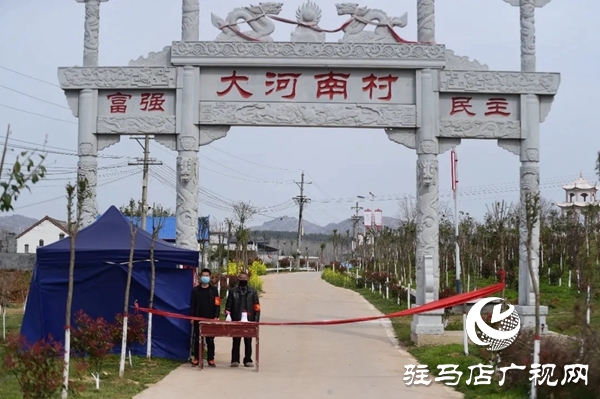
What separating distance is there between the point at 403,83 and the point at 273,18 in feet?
7.67

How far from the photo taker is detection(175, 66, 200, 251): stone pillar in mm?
13398

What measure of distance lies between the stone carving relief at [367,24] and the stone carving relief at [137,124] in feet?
10.2

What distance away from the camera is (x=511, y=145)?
1372cm

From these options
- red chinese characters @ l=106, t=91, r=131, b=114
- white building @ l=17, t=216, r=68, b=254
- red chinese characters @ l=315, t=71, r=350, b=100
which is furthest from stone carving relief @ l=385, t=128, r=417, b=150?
white building @ l=17, t=216, r=68, b=254

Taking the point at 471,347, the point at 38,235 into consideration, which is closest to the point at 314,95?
the point at 471,347

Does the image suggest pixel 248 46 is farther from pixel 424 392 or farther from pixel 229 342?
pixel 424 392

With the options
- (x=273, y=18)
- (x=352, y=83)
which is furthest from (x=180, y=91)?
(x=352, y=83)

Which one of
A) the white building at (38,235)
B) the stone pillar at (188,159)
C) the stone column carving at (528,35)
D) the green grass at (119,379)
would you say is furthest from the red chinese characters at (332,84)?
the white building at (38,235)

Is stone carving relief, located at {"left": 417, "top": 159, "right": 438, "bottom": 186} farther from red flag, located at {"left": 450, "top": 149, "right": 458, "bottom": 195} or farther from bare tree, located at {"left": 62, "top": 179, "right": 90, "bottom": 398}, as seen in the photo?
bare tree, located at {"left": 62, "top": 179, "right": 90, "bottom": 398}

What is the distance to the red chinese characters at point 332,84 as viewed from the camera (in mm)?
13484

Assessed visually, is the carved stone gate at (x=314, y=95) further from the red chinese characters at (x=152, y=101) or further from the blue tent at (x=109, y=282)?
the blue tent at (x=109, y=282)

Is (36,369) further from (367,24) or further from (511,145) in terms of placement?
(511,145)

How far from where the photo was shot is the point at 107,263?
11.8 meters

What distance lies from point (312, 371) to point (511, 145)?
5375 millimetres
